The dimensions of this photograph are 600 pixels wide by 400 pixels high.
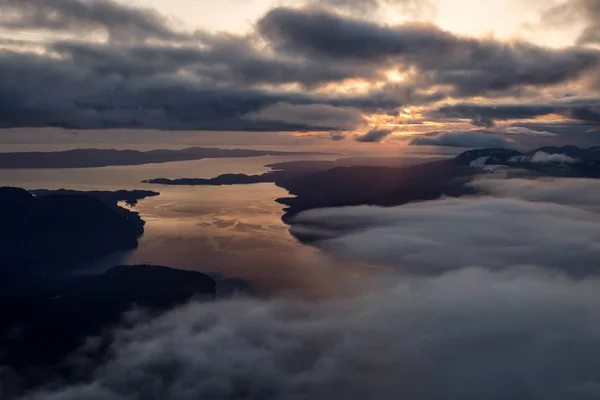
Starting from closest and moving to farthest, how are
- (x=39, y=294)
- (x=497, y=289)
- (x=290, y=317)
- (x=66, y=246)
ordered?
1. (x=290, y=317)
2. (x=497, y=289)
3. (x=39, y=294)
4. (x=66, y=246)

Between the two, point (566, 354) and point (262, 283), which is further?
point (262, 283)

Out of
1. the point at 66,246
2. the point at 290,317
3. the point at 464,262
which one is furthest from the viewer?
the point at 66,246

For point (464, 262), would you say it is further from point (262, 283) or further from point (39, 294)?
point (39, 294)

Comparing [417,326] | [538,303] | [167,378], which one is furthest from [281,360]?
[538,303]

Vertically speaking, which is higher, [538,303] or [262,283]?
[538,303]

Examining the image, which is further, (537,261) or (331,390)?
(537,261)

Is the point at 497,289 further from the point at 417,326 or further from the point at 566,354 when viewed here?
the point at 566,354

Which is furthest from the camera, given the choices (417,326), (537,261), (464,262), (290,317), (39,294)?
(464,262)

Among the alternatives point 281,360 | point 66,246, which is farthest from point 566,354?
point 66,246

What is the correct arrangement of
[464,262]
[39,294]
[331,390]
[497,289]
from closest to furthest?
1. [331,390]
2. [497,289]
3. [39,294]
4. [464,262]
